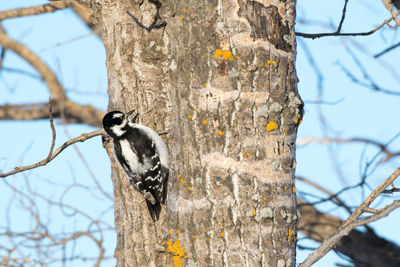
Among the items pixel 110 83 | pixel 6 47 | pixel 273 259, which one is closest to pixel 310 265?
pixel 273 259

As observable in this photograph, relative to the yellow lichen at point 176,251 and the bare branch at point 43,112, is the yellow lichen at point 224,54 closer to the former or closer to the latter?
the yellow lichen at point 176,251

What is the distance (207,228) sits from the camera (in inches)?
100

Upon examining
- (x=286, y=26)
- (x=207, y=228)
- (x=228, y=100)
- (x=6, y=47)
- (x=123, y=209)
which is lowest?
(x=207, y=228)

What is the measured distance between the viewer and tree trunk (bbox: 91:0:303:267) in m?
2.53

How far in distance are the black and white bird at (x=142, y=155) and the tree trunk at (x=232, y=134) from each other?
11.0 inches

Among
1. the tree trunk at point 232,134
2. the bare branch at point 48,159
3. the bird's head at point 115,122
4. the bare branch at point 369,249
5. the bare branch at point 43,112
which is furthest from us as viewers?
the bare branch at point 43,112

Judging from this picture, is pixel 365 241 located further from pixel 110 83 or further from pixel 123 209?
pixel 110 83

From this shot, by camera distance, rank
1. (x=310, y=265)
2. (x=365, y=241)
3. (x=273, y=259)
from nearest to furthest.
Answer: (x=310, y=265) < (x=273, y=259) < (x=365, y=241)

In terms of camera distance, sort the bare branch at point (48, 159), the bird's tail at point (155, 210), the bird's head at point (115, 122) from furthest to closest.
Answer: the bird's head at point (115, 122) < the bird's tail at point (155, 210) < the bare branch at point (48, 159)

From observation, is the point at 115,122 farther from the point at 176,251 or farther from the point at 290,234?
the point at 290,234

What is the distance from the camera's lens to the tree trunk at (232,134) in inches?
99.7

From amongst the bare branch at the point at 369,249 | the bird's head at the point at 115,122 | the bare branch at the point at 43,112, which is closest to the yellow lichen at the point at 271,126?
the bird's head at the point at 115,122

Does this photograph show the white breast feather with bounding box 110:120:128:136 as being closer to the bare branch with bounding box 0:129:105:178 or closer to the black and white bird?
the black and white bird

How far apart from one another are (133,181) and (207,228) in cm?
83
